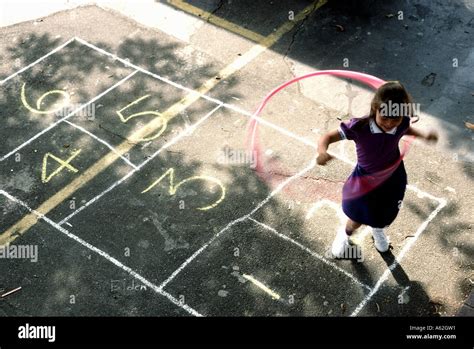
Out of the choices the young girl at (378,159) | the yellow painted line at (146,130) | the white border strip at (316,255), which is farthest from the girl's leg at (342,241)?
the yellow painted line at (146,130)

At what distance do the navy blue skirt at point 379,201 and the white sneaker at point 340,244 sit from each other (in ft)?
1.04

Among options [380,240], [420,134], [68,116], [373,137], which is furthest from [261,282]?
[68,116]

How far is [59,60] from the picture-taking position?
9.46 m

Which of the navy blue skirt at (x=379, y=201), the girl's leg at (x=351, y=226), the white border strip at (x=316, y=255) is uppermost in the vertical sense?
the navy blue skirt at (x=379, y=201)

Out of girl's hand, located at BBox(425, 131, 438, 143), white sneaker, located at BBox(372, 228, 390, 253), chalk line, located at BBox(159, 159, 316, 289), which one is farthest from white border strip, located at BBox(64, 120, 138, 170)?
girl's hand, located at BBox(425, 131, 438, 143)

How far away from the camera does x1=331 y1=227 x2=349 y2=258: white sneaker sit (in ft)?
21.3

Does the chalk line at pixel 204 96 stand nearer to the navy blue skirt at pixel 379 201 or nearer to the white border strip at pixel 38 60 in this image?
the white border strip at pixel 38 60

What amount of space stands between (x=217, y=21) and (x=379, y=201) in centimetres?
517

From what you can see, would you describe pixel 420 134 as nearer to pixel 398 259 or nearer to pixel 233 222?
pixel 398 259

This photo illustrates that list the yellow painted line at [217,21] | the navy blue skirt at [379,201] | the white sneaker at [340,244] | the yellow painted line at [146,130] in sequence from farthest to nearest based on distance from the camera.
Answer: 1. the yellow painted line at [217,21]
2. the yellow painted line at [146,130]
3. the white sneaker at [340,244]
4. the navy blue skirt at [379,201]

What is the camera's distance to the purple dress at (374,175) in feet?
18.4

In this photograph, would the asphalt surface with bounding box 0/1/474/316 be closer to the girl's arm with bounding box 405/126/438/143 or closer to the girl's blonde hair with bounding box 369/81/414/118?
the girl's arm with bounding box 405/126/438/143

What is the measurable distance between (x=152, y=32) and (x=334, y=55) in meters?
2.82

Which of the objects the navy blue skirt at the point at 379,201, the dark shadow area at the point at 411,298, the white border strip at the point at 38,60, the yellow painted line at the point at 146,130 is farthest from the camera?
the white border strip at the point at 38,60
